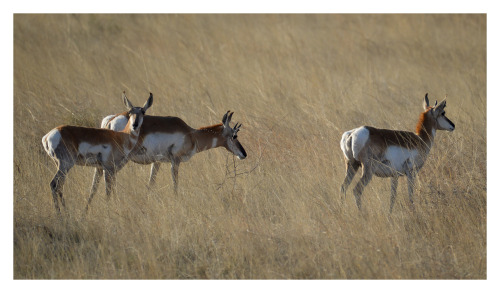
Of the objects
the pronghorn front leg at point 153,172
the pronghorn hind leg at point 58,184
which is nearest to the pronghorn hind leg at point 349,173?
the pronghorn front leg at point 153,172

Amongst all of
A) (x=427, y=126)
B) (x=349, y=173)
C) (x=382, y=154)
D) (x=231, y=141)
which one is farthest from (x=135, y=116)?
(x=427, y=126)

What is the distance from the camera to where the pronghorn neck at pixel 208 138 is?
8859mm

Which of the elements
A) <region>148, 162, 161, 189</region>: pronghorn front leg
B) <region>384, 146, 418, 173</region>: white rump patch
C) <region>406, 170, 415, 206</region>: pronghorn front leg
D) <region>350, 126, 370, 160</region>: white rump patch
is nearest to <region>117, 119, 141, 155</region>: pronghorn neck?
<region>148, 162, 161, 189</region>: pronghorn front leg

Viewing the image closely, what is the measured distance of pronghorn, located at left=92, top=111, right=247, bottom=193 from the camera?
27.7 feet

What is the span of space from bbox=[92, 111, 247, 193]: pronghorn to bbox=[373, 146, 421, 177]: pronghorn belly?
85.7 inches

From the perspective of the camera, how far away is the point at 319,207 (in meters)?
7.27

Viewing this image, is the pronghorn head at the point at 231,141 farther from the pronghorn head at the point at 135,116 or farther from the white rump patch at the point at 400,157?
the white rump patch at the point at 400,157

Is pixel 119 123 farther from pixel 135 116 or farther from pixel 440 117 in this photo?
pixel 440 117

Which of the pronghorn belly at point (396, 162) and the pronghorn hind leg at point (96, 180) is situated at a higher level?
the pronghorn belly at point (396, 162)

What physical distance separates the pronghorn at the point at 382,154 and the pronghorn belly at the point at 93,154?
290 centimetres

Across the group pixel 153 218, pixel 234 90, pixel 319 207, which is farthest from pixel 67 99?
pixel 319 207

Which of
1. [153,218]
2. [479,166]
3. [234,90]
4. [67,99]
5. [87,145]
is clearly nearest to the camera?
[153,218]

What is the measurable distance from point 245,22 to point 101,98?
20.8 ft

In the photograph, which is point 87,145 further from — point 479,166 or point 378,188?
point 479,166
